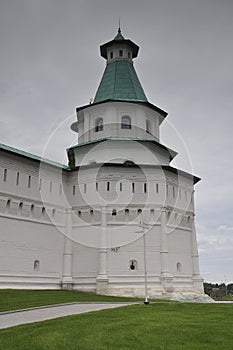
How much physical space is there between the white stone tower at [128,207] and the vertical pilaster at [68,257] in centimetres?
28

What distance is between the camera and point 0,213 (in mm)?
25281

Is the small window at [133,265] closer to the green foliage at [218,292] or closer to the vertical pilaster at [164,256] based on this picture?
the vertical pilaster at [164,256]

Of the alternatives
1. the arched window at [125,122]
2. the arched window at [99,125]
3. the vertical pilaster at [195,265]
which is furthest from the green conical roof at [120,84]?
the vertical pilaster at [195,265]

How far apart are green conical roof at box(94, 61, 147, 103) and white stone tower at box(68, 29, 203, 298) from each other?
6.5 inches

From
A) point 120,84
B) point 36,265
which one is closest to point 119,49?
point 120,84

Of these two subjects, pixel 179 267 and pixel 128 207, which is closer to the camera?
pixel 128 207

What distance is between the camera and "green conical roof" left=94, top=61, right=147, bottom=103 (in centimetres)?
3481

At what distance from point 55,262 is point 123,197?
6625mm

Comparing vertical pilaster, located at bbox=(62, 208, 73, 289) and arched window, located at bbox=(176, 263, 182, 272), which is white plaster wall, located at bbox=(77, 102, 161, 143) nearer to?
vertical pilaster, located at bbox=(62, 208, 73, 289)

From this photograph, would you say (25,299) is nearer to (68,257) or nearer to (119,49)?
(68,257)

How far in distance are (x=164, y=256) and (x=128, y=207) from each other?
14.1ft

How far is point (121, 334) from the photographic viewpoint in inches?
402

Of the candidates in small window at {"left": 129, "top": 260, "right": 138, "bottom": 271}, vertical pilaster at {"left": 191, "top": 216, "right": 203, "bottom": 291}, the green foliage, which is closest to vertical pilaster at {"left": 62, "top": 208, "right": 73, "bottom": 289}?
small window at {"left": 129, "top": 260, "right": 138, "bottom": 271}

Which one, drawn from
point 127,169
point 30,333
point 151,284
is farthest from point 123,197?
point 30,333
